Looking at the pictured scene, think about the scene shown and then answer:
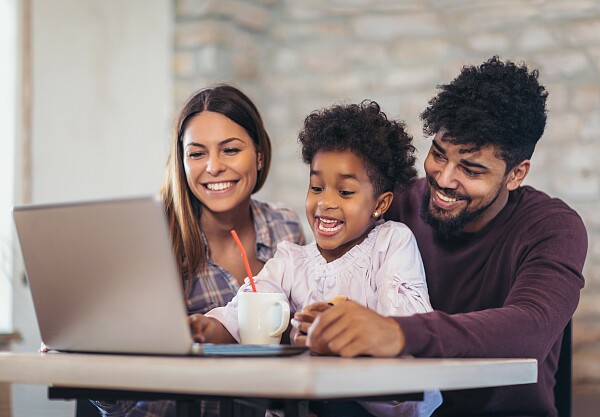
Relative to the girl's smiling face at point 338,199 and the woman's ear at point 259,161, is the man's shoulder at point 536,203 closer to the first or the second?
the girl's smiling face at point 338,199

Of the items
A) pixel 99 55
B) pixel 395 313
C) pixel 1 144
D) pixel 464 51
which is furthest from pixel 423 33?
pixel 395 313

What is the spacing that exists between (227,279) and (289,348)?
3.09 ft

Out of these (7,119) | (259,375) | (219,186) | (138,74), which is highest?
(138,74)

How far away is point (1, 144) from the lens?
4383 millimetres

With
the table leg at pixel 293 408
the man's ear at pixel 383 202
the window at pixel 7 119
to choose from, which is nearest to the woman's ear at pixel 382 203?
the man's ear at pixel 383 202

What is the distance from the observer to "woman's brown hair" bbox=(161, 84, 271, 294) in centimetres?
240

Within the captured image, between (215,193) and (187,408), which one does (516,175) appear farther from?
(187,408)

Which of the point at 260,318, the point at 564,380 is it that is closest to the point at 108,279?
the point at 260,318

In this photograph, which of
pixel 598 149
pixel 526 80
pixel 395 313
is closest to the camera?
pixel 395 313

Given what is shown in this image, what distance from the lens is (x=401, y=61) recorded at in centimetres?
439

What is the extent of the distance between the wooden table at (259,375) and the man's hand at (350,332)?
0.05 meters

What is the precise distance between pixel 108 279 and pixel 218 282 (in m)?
1.03

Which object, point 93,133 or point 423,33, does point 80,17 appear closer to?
point 93,133

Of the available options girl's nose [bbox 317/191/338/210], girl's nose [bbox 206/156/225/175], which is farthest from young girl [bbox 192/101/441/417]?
Answer: girl's nose [bbox 206/156/225/175]
